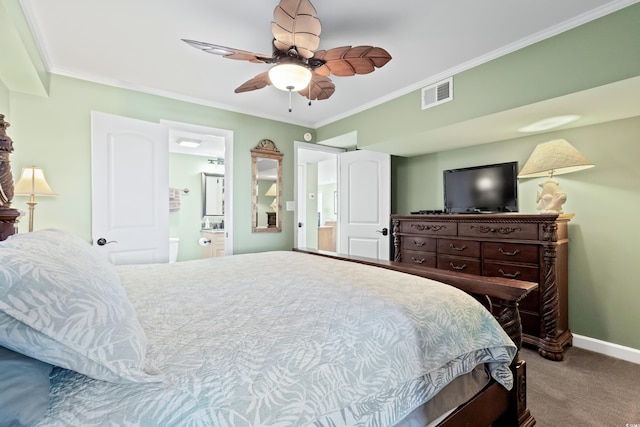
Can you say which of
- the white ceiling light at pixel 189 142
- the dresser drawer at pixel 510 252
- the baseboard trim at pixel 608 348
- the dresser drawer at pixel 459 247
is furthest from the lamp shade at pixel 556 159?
the white ceiling light at pixel 189 142

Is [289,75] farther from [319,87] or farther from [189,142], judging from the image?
[189,142]

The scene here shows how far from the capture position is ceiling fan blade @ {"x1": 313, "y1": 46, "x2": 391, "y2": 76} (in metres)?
1.84

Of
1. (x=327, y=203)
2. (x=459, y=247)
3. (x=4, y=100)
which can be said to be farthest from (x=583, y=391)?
(x=327, y=203)

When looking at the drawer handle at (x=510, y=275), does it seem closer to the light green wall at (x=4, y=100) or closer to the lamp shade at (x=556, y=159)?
the lamp shade at (x=556, y=159)

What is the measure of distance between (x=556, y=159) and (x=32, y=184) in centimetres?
415

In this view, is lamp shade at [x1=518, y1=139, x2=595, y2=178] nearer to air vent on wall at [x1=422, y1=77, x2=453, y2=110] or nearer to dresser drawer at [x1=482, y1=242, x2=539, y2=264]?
dresser drawer at [x1=482, y1=242, x2=539, y2=264]

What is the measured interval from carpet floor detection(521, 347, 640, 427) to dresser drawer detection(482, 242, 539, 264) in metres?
0.79

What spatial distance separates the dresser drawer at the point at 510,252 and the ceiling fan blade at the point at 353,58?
1.91 m

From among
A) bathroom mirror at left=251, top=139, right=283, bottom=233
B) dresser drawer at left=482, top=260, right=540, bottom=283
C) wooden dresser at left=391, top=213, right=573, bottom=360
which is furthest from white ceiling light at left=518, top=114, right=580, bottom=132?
bathroom mirror at left=251, top=139, right=283, bottom=233

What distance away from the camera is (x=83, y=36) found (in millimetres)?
2193

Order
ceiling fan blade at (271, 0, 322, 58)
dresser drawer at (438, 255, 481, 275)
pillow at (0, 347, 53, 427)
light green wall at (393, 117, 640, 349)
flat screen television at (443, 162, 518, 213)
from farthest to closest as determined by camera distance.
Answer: flat screen television at (443, 162, 518, 213) → dresser drawer at (438, 255, 481, 275) → light green wall at (393, 117, 640, 349) → ceiling fan blade at (271, 0, 322, 58) → pillow at (0, 347, 53, 427)

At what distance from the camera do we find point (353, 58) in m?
1.92

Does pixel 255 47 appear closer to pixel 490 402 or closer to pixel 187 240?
pixel 490 402

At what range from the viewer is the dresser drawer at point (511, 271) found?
98.8 inches
